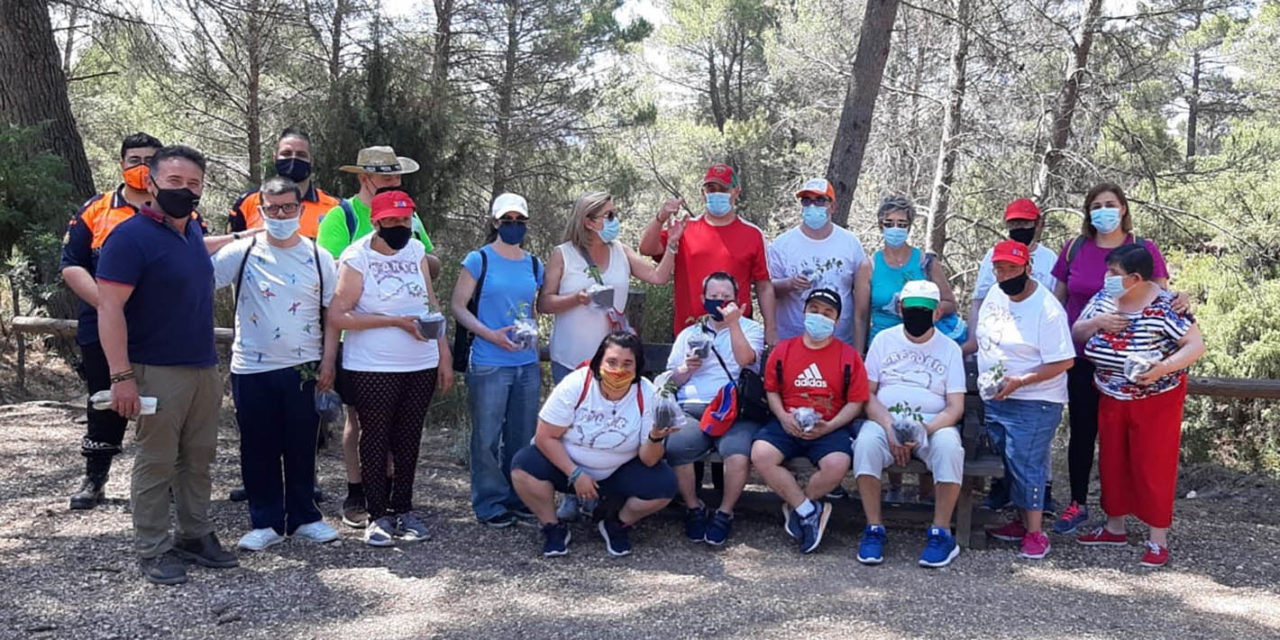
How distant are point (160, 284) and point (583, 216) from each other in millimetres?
2181

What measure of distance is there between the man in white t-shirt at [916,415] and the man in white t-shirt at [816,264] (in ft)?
1.46

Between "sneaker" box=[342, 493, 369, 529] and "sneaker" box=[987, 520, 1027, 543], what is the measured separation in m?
3.38

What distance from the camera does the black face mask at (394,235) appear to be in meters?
5.17

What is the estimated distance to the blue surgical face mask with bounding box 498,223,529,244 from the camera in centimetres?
555

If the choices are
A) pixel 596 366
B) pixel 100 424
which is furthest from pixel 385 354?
pixel 100 424

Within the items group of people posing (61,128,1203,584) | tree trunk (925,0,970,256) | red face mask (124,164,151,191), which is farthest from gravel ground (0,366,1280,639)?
tree trunk (925,0,970,256)

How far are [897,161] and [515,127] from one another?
669 cm

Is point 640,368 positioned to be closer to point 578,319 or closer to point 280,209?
point 578,319

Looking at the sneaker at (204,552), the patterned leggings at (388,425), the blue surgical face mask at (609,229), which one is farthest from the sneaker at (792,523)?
the sneaker at (204,552)

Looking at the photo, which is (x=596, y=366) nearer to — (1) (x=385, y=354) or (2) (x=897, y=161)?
(1) (x=385, y=354)

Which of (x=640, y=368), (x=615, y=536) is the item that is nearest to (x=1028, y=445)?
(x=640, y=368)

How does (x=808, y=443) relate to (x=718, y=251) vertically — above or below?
below

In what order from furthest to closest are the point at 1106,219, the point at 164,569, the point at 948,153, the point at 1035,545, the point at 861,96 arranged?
1. the point at 948,153
2. the point at 861,96
3. the point at 1106,219
4. the point at 1035,545
5. the point at 164,569

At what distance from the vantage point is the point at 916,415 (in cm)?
539
